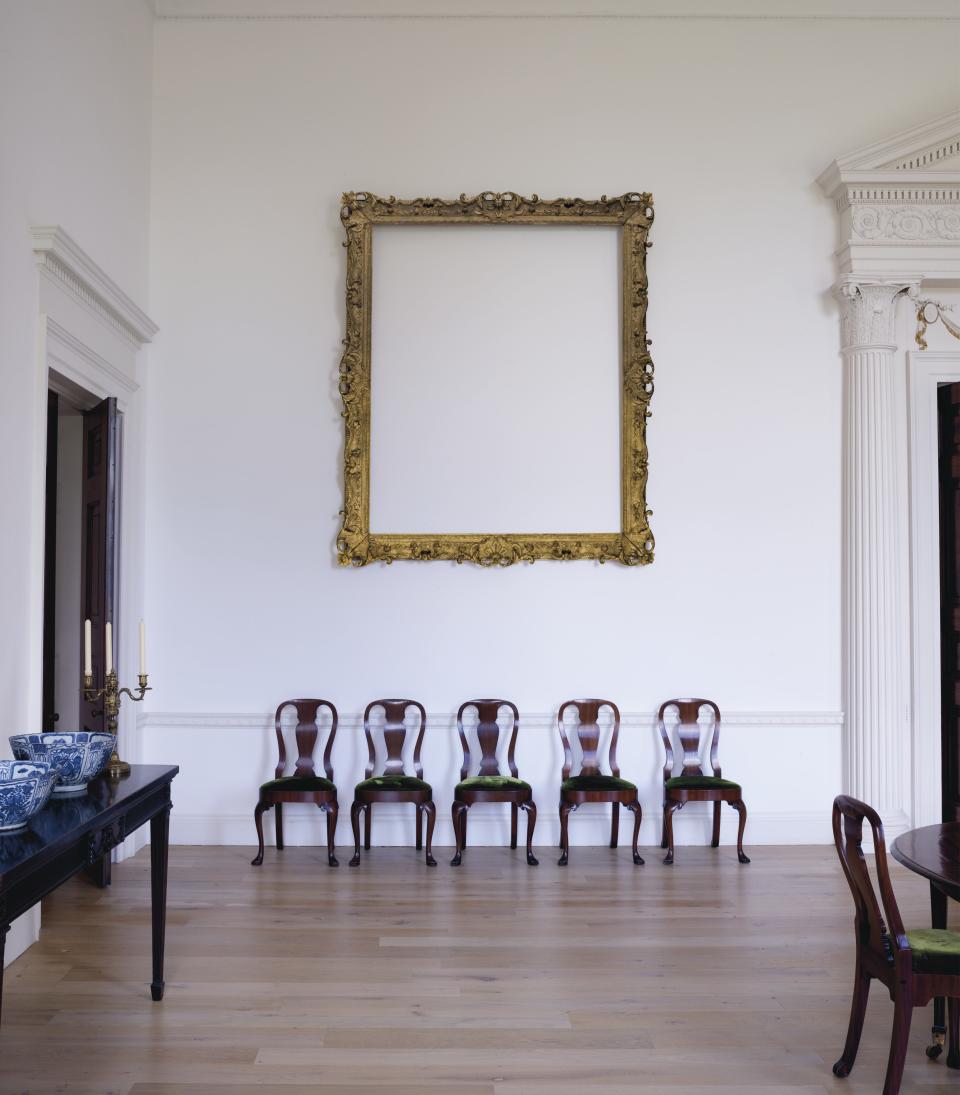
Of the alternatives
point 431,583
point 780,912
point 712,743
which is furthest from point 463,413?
point 780,912

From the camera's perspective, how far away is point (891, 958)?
306cm

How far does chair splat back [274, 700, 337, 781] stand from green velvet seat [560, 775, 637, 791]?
1540mm

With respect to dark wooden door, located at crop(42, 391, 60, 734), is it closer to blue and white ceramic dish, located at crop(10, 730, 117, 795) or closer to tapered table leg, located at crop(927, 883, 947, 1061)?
blue and white ceramic dish, located at crop(10, 730, 117, 795)

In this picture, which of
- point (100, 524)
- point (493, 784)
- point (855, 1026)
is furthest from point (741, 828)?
point (100, 524)

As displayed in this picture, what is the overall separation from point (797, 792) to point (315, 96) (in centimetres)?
584

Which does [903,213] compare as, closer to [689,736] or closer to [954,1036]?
[689,736]

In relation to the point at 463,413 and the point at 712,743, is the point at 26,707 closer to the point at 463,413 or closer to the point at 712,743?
the point at 463,413

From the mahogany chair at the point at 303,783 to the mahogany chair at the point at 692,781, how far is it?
6.90 ft

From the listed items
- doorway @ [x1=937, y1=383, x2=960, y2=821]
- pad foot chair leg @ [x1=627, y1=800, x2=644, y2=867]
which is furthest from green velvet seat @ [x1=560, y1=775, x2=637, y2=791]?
doorway @ [x1=937, y1=383, x2=960, y2=821]

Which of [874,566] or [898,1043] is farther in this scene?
[874,566]

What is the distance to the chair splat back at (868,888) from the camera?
9.74 ft

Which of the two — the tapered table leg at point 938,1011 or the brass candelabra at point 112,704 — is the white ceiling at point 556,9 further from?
the tapered table leg at point 938,1011

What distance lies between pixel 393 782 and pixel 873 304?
4.51 meters

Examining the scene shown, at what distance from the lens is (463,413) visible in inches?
259
